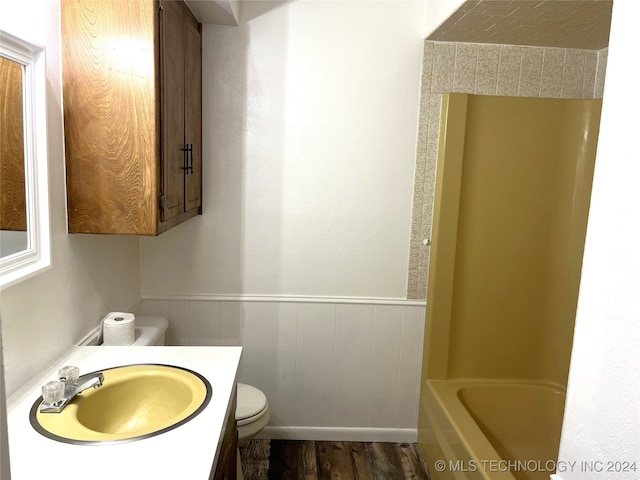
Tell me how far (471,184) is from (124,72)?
5.54ft

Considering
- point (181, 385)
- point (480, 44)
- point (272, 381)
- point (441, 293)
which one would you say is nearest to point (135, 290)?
point (272, 381)

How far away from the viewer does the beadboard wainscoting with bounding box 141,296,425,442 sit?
102 inches

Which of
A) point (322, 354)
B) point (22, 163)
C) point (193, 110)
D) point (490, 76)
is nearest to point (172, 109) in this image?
point (193, 110)

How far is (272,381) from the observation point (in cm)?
265

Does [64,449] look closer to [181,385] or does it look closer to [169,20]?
[181,385]

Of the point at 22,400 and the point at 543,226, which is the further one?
the point at 543,226

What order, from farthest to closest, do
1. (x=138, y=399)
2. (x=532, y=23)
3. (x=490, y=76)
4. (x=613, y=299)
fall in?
(x=490, y=76)
(x=532, y=23)
(x=138, y=399)
(x=613, y=299)

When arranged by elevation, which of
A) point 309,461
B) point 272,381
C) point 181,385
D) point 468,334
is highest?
point 181,385

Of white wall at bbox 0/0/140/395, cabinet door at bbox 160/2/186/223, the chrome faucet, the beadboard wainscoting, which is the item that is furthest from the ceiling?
the chrome faucet

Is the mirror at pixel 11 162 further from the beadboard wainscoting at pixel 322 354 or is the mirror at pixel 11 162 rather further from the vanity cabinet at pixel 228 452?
the beadboard wainscoting at pixel 322 354

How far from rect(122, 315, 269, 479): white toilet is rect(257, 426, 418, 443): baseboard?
0.47m

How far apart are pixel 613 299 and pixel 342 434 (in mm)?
2015

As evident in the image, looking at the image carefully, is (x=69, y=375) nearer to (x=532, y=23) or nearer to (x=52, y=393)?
(x=52, y=393)

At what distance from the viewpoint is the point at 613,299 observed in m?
0.98
